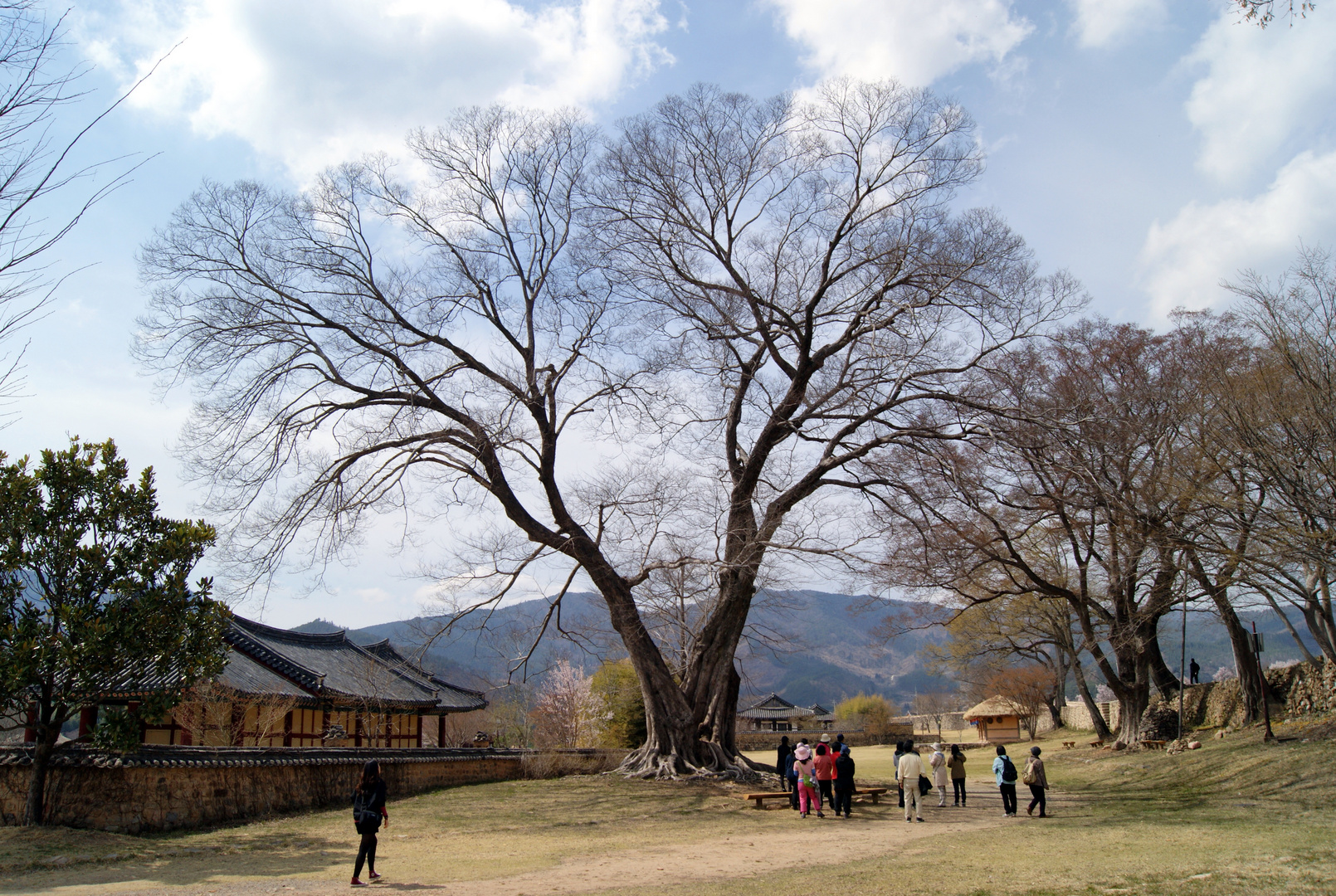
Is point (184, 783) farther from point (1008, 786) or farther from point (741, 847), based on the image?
point (1008, 786)

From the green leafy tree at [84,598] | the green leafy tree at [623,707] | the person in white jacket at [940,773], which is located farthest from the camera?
the green leafy tree at [623,707]

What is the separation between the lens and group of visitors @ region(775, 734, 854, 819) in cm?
1312

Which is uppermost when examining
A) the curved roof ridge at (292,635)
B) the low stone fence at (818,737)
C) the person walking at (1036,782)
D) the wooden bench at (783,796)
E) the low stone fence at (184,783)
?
the curved roof ridge at (292,635)

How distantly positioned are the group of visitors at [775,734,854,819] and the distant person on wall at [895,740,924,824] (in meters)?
0.78

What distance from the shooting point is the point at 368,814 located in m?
8.21

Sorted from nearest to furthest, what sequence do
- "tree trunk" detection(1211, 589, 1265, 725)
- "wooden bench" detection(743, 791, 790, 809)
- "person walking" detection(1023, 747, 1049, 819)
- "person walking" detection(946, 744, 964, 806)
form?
"person walking" detection(1023, 747, 1049, 819), "wooden bench" detection(743, 791, 790, 809), "person walking" detection(946, 744, 964, 806), "tree trunk" detection(1211, 589, 1265, 725)

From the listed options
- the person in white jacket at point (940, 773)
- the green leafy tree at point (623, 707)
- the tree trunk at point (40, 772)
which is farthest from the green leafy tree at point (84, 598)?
the green leafy tree at point (623, 707)

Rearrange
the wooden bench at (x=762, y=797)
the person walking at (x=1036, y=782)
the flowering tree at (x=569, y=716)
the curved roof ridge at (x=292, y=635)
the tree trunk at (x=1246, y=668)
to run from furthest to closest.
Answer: the flowering tree at (x=569, y=716) < the curved roof ridge at (x=292, y=635) < the tree trunk at (x=1246, y=668) < the wooden bench at (x=762, y=797) < the person walking at (x=1036, y=782)

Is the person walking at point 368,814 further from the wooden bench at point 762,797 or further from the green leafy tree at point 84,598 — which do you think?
the wooden bench at point 762,797

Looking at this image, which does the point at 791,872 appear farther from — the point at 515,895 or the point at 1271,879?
the point at 1271,879

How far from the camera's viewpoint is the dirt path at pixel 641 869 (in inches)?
304

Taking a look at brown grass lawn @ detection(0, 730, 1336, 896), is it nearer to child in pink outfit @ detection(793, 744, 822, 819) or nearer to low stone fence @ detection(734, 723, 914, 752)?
child in pink outfit @ detection(793, 744, 822, 819)

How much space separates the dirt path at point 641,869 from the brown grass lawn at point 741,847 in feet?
0.14

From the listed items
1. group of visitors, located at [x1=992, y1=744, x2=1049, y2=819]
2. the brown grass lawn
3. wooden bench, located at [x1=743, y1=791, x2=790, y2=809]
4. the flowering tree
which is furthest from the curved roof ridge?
group of visitors, located at [x1=992, y1=744, x2=1049, y2=819]
